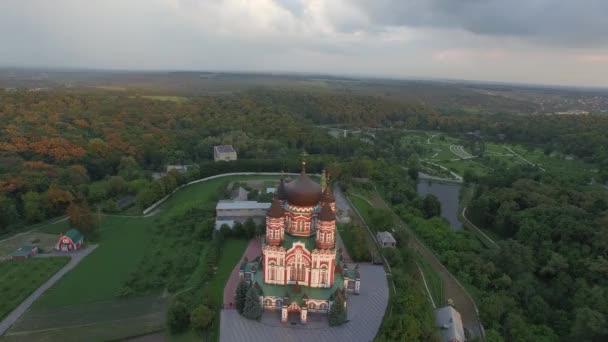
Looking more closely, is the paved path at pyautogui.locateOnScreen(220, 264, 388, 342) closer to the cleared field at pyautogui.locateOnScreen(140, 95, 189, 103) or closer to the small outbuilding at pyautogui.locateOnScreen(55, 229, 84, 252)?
the small outbuilding at pyautogui.locateOnScreen(55, 229, 84, 252)

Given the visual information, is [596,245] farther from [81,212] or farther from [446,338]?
[81,212]

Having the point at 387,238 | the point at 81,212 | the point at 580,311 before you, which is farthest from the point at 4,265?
the point at 580,311

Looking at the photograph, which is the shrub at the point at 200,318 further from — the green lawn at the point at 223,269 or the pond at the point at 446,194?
the pond at the point at 446,194

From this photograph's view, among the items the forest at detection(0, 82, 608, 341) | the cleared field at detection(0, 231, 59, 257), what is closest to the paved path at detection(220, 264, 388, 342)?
the forest at detection(0, 82, 608, 341)

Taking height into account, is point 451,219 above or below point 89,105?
below

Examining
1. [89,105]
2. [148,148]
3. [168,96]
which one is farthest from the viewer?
[168,96]

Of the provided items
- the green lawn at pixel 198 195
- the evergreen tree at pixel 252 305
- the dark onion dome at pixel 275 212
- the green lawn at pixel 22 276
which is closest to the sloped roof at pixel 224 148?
the green lawn at pixel 198 195
